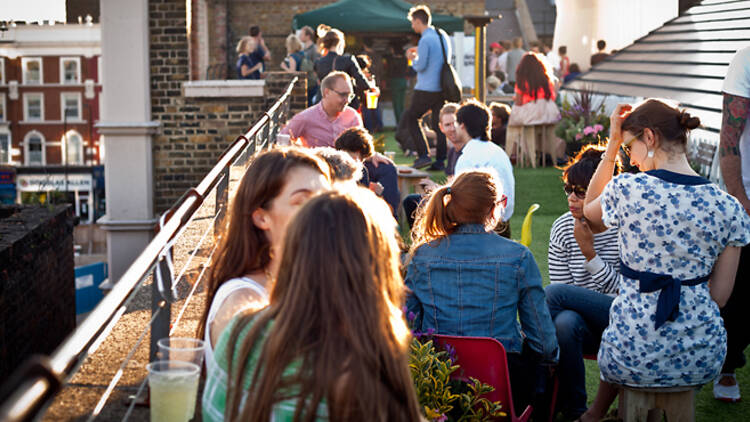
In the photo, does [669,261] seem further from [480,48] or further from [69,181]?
[69,181]

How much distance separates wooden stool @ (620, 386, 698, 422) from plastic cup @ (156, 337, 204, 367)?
71.3 inches

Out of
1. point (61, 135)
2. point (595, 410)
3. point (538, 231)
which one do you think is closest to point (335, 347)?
point (595, 410)

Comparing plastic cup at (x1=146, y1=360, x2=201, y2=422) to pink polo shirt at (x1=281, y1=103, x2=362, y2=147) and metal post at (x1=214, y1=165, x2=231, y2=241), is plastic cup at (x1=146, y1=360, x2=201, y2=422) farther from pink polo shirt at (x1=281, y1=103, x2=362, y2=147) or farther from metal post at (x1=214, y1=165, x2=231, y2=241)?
pink polo shirt at (x1=281, y1=103, x2=362, y2=147)

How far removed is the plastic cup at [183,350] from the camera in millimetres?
2410

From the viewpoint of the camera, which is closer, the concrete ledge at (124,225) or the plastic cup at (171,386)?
the plastic cup at (171,386)

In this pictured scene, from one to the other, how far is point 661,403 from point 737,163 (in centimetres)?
140

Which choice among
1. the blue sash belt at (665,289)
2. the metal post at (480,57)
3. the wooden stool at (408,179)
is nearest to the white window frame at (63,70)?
the metal post at (480,57)

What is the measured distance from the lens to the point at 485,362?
10.9ft

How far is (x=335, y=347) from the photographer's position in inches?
65.4

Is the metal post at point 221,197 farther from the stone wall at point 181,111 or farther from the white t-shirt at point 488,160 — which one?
the stone wall at point 181,111

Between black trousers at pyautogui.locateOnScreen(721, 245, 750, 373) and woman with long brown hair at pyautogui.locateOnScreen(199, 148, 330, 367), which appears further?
black trousers at pyautogui.locateOnScreen(721, 245, 750, 373)

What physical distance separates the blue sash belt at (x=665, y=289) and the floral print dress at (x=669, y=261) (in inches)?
0.7

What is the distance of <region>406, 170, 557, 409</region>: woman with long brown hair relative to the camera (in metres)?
3.55

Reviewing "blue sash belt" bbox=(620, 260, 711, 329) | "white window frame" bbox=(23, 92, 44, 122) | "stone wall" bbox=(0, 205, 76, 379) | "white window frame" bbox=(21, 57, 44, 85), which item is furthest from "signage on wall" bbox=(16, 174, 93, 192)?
"blue sash belt" bbox=(620, 260, 711, 329)
